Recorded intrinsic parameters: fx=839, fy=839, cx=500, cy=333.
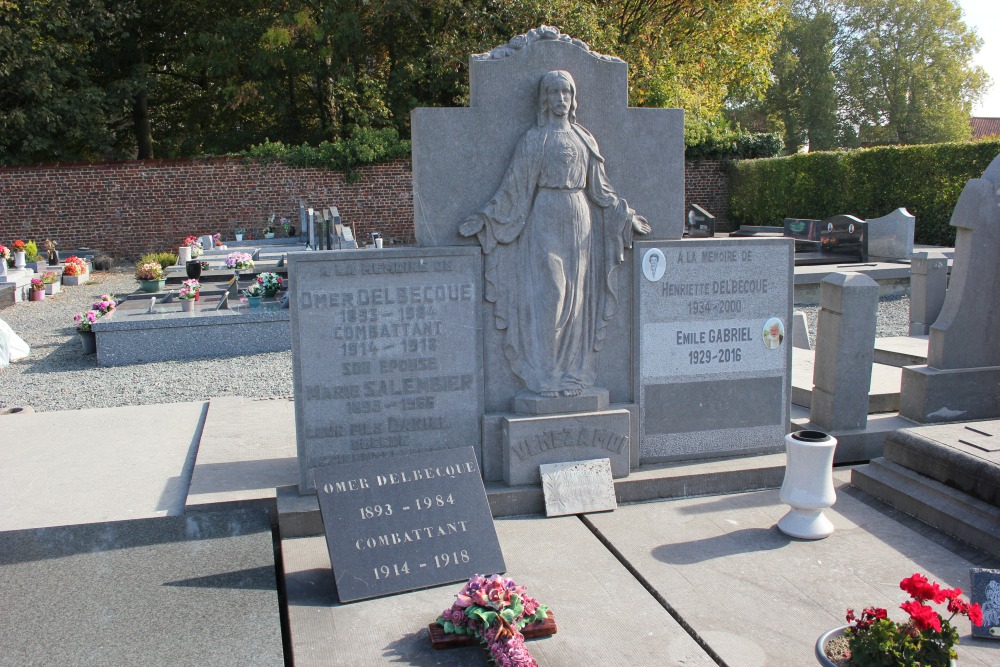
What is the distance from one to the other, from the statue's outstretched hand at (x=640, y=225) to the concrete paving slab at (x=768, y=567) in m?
1.70

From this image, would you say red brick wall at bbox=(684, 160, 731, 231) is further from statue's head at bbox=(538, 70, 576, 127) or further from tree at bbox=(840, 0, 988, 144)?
statue's head at bbox=(538, 70, 576, 127)

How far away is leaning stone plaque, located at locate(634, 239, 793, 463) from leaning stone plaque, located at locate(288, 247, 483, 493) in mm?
1140

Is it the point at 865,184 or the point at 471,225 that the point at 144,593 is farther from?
the point at 865,184

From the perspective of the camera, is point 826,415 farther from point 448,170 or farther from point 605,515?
point 448,170

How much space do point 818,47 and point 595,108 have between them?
144 feet

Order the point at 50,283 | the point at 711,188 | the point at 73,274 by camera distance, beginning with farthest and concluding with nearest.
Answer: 1. the point at 711,188
2. the point at 73,274
3. the point at 50,283

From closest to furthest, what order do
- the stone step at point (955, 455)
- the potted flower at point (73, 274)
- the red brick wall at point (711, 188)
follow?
the stone step at point (955, 455), the potted flower at point (73, 274), the red brick wall at point (711, 188)

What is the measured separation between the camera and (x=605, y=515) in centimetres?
497

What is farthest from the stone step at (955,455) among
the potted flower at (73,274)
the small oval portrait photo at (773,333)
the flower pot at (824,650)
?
the potted flower at (73,274)

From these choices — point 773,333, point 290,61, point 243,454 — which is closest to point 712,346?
point 773,333

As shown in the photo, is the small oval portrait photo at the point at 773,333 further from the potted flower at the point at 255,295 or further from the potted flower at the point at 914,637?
the potted flower at the point at 255,295

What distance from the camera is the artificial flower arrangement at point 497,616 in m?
3.26

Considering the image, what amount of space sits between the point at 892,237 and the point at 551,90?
44.6ft

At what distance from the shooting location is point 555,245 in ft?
16.5
